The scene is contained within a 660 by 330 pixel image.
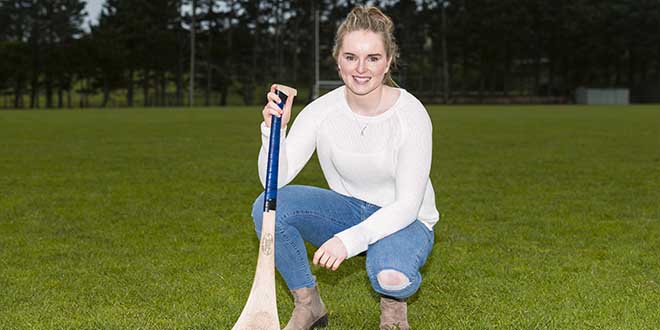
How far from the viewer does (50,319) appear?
4957 mm

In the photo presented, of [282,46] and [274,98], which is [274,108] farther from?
[282,46]

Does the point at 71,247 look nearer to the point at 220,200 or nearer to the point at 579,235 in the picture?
the point at 220,200

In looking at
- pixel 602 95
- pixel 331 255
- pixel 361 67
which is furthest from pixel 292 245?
pixel 602 95

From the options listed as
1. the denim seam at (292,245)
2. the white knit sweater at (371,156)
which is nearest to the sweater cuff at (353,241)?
the white knit sweater at (371,156)

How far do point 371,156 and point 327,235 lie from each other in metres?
0.61

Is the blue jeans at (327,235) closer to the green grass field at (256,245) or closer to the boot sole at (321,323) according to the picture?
the boot sole at (321,323)

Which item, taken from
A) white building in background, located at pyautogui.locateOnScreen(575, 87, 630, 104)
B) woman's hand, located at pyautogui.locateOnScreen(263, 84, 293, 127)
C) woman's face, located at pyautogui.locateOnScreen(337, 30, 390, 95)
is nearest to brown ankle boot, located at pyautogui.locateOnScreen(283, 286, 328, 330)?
woman's hand, located at pyautogui.locateOnScreen(263, 84, 293, 127)

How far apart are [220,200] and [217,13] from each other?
7419 cm

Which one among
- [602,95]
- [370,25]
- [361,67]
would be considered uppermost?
[602,95]

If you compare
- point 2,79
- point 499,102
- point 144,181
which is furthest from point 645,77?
point 144,181

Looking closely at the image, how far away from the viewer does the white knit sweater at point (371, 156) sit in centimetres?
425

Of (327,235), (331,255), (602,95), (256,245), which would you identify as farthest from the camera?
(602,95)

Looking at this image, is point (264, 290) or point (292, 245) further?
point (292, 245)

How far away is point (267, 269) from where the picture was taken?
4.14 m
